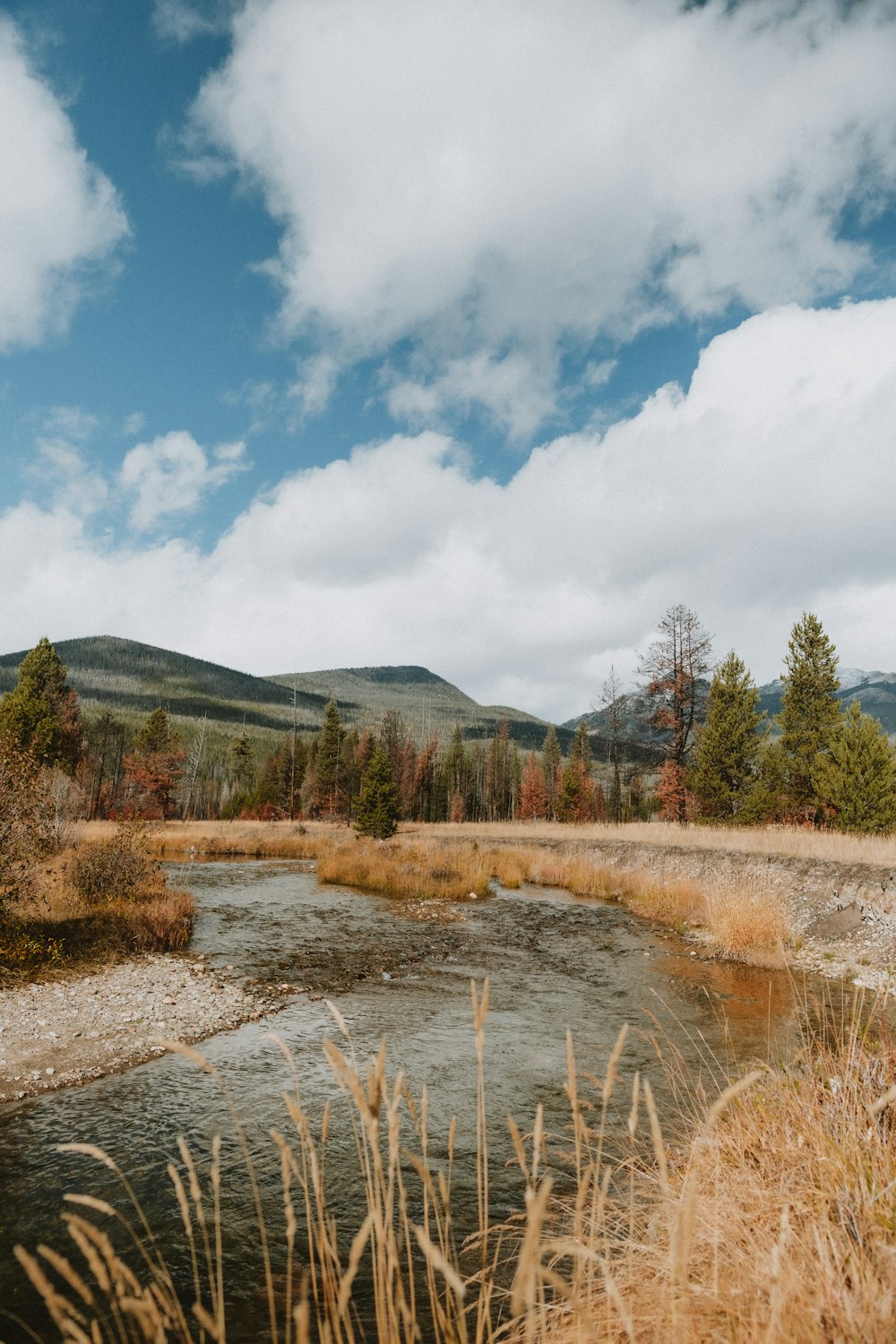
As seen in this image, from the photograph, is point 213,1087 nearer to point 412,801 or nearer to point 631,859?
point 631,859

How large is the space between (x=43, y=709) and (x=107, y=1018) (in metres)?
44.2

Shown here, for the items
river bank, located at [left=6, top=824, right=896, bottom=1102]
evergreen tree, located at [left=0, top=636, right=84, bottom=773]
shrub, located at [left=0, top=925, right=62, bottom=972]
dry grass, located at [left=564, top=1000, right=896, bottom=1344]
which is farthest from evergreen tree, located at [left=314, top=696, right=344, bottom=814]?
dry grass, located at [left=564, top=1000, right=896, bottom=1344]

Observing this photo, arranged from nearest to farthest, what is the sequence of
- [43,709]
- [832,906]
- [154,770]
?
[832,906] < [43,709] < [154,770]

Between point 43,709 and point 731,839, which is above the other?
point 43,709

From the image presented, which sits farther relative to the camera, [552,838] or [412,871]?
[552,838]

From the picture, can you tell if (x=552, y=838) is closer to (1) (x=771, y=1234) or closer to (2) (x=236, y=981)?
(2) (x=236, y=981)

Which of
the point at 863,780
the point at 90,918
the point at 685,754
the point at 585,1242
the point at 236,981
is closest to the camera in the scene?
the point at 585,1242

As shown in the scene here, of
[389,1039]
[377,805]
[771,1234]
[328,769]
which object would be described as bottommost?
[389,1039]

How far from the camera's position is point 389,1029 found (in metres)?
9.95

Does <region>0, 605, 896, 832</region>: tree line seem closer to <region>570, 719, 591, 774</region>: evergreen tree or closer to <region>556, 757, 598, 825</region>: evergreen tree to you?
<region>556, 757, 598, 825</region>: evergreen tree

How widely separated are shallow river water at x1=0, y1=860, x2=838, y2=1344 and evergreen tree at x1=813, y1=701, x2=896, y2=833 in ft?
46.9

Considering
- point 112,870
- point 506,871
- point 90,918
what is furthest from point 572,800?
point 90,918

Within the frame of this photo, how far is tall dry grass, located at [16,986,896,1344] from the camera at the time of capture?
2041mm

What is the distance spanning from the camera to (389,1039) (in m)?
9.32
